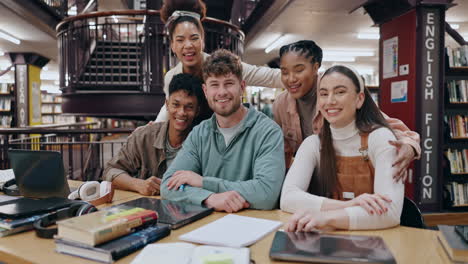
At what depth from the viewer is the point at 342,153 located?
5.00 feet

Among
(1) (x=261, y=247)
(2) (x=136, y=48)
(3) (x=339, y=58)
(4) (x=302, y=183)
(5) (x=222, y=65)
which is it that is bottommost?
(1) (x=261, y=247)

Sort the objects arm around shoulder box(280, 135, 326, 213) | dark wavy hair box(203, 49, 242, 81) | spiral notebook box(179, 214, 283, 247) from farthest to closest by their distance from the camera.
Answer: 1. dark wavy hair box(203, 49, 242, 81)
2. arm around shoulder box(280, 135, 326, 213)
3. spiral notebook box(179, 214, 283, 247)

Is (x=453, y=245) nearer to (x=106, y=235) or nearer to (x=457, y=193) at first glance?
(x=106, y=235)

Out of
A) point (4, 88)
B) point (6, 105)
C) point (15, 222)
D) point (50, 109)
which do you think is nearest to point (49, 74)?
point (50, 109)

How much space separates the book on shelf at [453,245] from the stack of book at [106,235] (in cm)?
81

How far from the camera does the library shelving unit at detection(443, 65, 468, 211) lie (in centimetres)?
428

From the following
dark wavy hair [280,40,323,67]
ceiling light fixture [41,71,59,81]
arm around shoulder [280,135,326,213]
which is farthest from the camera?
Result: ceiling light fixture [41,71,59,81]

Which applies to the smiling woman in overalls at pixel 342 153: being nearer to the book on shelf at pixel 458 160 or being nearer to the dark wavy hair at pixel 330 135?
the dark wavy hair at pixel 330 135

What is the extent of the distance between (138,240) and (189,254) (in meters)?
0.17

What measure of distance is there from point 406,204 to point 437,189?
3238 millimetres

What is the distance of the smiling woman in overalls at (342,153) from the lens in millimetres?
1387

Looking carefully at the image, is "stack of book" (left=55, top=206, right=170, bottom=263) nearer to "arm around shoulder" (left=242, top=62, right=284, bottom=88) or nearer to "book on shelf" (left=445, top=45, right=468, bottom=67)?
"arm around shoulder" (left=242, top=62, right=284, bottom=88)

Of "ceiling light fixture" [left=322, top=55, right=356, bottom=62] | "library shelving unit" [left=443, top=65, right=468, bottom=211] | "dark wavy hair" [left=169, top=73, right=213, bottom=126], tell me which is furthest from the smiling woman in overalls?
"ceiling light fixture" [left=322, top=55, right=356, bottom=62]

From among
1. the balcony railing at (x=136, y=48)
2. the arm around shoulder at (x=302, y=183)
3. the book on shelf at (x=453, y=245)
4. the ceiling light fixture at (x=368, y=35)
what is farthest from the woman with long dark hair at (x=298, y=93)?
the ceiling light fixture at (x=368, y=35)
